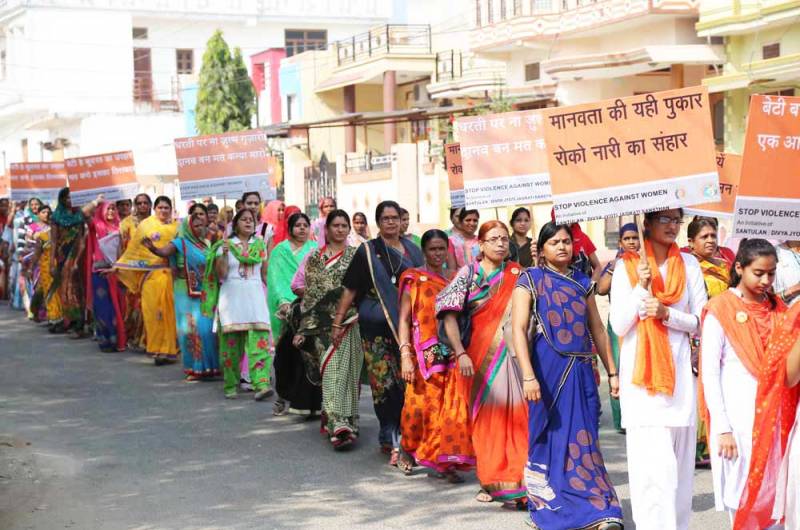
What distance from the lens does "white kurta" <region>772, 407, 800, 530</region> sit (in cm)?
566

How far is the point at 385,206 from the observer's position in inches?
347

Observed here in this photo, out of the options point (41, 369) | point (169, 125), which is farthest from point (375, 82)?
point (41, 369)

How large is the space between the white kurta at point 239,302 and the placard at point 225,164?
260cm

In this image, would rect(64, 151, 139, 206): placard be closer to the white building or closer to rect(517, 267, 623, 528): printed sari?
rect(517, 267, 623, 528): printed sari

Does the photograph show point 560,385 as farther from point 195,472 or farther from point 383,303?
point 195,472

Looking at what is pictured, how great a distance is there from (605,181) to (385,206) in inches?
102

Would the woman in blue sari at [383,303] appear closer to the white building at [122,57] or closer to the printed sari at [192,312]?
the printed sari at [192,312]

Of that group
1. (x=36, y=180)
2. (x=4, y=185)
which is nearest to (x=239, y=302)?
(x=36, y=180)

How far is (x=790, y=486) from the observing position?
18.7ft

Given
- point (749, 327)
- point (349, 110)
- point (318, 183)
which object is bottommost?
point (749, 327)

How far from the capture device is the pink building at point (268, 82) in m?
48.8

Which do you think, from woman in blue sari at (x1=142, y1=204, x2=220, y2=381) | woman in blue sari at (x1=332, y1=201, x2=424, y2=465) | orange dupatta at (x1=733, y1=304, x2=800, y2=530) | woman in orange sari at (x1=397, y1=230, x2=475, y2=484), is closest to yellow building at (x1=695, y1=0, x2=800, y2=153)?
woman in blue sari at (x1=142, y1=204, x2=220, y2=381)

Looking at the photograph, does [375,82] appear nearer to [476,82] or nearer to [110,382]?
[476,82]

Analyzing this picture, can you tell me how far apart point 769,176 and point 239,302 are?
5.91 metres
